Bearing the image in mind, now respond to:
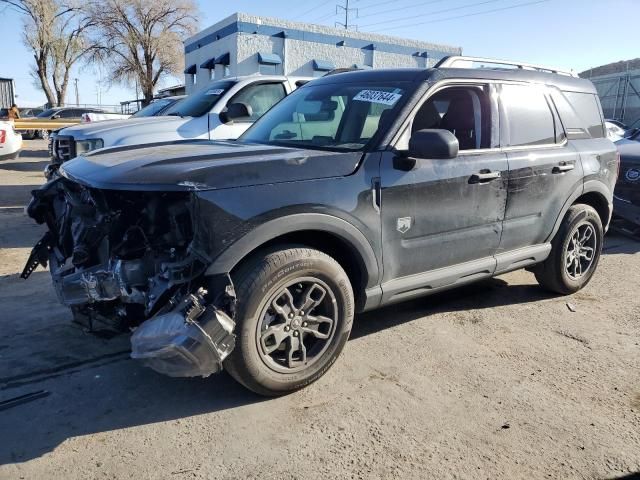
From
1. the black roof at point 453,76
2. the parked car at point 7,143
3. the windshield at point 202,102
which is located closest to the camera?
the black roof at point 453,76

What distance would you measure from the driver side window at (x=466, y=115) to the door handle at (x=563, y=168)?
2.62 feet

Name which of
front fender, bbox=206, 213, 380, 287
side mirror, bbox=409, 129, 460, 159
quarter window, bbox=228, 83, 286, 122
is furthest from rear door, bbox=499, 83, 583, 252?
quarter window, bbox=228, 83, 286, 122

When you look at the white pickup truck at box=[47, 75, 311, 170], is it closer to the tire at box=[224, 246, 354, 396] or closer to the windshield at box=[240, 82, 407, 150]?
the windshield at box=[240, 82, 407, 150]

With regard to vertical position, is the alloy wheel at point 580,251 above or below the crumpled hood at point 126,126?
below

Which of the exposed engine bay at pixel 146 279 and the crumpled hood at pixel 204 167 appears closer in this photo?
the exposed engine bay at pixel 146 279

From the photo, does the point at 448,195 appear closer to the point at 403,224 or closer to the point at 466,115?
the point at 403,224

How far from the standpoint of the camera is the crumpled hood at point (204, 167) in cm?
293

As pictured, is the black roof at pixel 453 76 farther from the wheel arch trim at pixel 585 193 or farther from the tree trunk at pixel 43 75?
the tree trunk at pixel 43 75

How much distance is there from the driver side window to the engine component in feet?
7.50

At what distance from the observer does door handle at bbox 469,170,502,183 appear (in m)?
3.97

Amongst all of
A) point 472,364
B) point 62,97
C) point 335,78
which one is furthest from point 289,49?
point 62,97

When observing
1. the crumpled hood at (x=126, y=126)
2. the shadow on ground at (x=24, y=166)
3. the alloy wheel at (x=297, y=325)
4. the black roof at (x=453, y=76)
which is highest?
the black roof at (x=453, y=76)

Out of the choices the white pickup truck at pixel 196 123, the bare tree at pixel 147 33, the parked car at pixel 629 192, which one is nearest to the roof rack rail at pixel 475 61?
the parked car at pixel 629 192

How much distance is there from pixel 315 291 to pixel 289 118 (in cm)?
176
